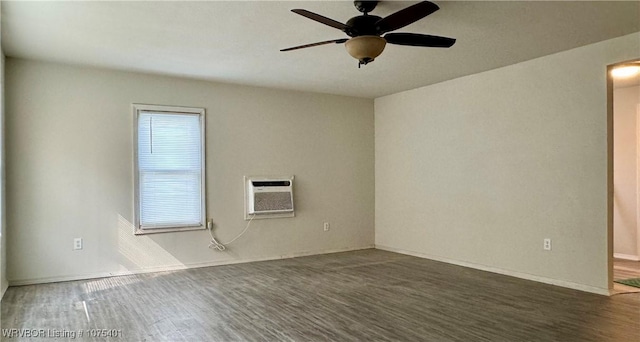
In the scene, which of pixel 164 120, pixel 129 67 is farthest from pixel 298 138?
pixel 129 67

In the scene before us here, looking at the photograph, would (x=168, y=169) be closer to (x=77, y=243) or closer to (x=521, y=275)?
(x=77, y=243)

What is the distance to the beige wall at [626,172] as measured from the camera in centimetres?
584

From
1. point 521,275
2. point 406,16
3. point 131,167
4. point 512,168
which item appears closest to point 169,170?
point 131,167

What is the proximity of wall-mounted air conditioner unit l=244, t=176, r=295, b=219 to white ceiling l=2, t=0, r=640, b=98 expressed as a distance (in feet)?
4.83

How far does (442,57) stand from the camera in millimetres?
4504

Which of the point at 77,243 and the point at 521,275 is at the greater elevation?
the point at 77,243

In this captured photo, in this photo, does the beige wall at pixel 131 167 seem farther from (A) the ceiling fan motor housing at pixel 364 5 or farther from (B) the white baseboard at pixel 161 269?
(A) the ceiling fan motor housing at pixel 364 5

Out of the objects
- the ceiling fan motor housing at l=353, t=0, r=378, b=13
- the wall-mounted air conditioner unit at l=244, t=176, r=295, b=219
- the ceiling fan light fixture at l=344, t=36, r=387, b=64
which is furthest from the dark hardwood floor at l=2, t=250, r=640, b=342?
the ceiling fan motor housing at l=353, t=0, r=378, b=13

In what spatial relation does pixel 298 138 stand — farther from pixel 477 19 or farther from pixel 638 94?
pixel 638 94

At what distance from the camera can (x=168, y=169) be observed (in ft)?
17.3

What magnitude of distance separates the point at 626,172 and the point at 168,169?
6.18 meters

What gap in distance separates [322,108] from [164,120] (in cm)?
232

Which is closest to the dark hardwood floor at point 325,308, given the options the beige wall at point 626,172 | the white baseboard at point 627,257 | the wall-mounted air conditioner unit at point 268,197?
the wall-mounted air conditioner unit at point 268,197

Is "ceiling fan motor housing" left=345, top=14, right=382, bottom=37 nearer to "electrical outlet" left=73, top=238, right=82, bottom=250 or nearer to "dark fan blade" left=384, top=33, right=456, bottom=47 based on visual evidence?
"dark fan blade" left=384, top=33, right=456, bottom=47
